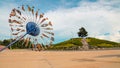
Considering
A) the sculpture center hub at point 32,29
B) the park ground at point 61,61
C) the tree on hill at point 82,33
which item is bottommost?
the park ground at point 61,61

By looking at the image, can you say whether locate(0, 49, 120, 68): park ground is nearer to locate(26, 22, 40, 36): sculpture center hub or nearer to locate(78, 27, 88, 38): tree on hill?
locate(26, 22, 40, 36): sculpture center hub

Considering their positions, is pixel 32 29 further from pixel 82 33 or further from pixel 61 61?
pixel 82 33

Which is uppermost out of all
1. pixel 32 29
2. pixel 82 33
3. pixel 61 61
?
pixel 82 33

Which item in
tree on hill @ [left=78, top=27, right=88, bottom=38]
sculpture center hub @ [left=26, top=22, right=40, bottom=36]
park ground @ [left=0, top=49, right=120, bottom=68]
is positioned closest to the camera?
sculpture center hub @ [left=26, top=22, right=40, bottom=36]

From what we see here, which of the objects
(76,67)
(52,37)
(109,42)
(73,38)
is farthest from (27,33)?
(73,38)

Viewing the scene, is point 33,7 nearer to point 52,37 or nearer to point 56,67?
point 52,37

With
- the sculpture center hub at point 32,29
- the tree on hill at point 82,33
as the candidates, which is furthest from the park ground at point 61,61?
the tree on hill at point 82,33

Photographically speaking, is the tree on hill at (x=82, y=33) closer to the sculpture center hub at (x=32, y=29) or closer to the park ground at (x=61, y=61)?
the park ground at (x=61, y=61)

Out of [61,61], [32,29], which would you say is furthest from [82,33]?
[32,29]

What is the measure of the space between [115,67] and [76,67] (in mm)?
5203

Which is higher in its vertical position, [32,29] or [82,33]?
[82,33]

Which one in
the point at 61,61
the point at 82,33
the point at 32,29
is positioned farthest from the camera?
the point at 82,33

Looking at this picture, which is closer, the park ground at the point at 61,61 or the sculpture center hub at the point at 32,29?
the sculpture center hub at the point at 32,29

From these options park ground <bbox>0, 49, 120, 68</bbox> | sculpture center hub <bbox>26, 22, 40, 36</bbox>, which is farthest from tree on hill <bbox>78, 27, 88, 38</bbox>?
sculpture center hub <bbox>26, 22, 40, 36</bbox>
